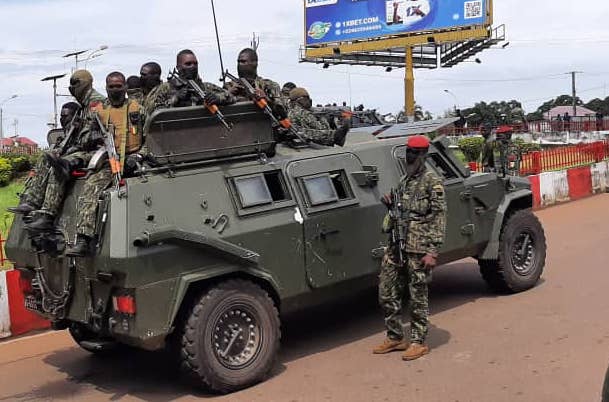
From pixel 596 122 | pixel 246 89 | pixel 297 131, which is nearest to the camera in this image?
pixel 246 89

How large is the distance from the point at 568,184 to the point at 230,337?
12.3 meters

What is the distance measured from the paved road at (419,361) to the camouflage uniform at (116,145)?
4.61 ft

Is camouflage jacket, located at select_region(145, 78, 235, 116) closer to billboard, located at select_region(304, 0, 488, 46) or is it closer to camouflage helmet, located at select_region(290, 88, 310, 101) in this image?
camouflage helmet, located at select_region(290, 88, 310, 101)

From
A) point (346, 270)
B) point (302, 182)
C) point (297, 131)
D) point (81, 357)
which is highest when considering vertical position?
point (297, 131)

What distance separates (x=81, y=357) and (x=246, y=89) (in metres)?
2.94

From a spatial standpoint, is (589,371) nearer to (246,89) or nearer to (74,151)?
(246,89)

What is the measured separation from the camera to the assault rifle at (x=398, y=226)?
6.14 m

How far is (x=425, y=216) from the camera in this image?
6.14 metres

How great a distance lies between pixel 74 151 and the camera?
Result: 625 centimetres

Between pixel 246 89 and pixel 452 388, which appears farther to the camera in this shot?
pixel 246 89

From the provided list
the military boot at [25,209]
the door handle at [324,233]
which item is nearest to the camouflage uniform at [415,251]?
the door handle at [324,233]

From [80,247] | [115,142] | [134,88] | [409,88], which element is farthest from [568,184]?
[409,88]

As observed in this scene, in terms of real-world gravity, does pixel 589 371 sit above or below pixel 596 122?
Result: below

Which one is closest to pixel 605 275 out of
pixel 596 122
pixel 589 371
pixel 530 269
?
pixel 530 269
